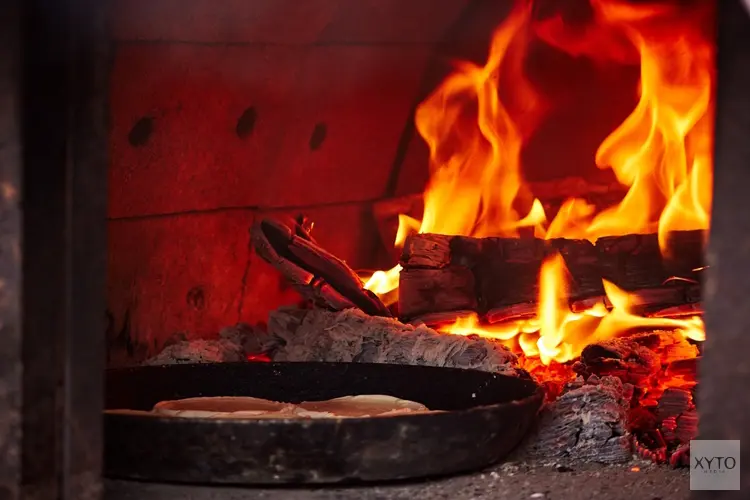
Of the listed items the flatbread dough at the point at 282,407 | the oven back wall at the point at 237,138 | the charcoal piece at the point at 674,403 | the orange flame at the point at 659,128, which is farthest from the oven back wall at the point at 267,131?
the charcoal piece at the point at 674,403

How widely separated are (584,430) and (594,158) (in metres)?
1.68

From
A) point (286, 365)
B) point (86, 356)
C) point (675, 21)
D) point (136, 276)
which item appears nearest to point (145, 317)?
point (136, 276)

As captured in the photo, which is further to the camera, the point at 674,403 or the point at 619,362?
the point at 619,362

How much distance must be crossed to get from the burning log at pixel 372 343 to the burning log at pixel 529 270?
225 mm

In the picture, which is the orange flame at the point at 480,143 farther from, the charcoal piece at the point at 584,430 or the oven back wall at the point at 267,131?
the charcoal piece at the point at 584,430

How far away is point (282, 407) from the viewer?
300 centimetres

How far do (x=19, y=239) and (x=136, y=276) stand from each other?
183 cm

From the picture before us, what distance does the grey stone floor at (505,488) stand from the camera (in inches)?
102

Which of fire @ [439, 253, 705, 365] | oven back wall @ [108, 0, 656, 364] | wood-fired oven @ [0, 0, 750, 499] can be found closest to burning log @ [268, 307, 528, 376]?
wood-fired oven @ [0, 0, 750, 499]

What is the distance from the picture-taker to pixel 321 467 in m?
2.50

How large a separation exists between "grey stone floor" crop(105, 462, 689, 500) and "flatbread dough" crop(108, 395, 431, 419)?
21 centimetres

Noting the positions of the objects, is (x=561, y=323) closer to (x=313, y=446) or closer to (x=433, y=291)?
(x=433, y=291)

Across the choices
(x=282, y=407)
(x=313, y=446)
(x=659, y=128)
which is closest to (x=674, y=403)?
(x=282, y=407)

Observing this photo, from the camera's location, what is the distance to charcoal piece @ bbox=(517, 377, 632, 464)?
3020 millimetres
